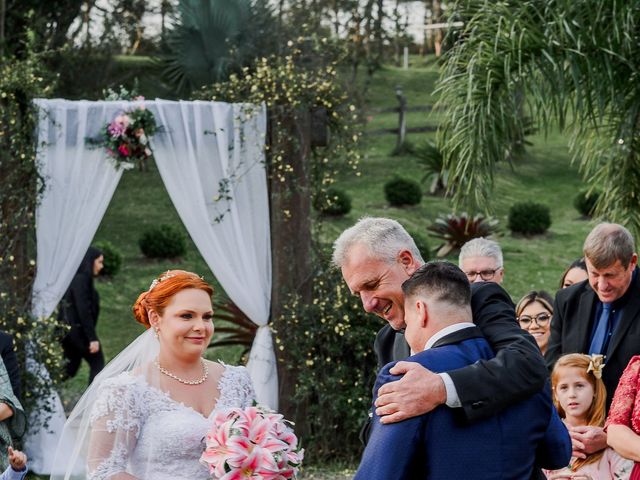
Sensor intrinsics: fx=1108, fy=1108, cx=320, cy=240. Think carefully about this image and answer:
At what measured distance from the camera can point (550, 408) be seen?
287 centimetres

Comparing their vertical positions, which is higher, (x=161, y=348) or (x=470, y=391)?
(x=470, y=391)

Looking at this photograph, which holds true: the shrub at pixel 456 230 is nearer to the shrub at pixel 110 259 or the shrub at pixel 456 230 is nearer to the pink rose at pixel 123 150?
the shrub at pixel 110 259

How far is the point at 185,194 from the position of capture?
891 centimetres

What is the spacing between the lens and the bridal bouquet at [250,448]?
12.0 feet

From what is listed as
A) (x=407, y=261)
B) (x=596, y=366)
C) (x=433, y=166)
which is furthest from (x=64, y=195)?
(x=433, y=166)

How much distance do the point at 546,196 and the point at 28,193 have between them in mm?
17382

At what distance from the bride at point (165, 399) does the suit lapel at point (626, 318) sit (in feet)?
6.22

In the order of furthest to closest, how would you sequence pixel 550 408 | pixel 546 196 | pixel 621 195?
pixel 546 196 < pixel 621 195 < pixel 550 408

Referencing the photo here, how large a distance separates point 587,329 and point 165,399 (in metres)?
2.33

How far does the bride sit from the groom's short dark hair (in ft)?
5.27

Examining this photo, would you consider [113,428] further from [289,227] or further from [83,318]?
[83,318]

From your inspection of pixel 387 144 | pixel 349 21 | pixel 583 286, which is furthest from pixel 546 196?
pixel 583 286

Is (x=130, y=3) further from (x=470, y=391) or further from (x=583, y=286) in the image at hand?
(x=470, y=391)

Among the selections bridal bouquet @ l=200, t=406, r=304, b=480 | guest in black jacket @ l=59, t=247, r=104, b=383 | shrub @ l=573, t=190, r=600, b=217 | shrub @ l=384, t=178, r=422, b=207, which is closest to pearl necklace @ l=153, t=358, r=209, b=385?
bridal bouquet @ l=200, t=406, r=304, b=480
